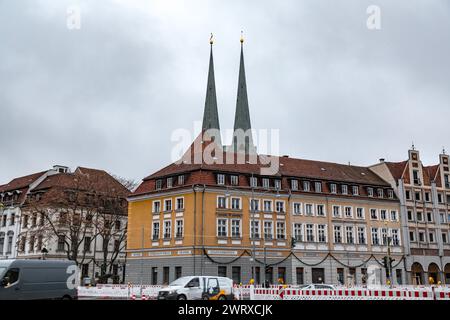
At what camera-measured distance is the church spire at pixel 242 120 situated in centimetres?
9319

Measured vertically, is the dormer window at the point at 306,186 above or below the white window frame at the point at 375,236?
above

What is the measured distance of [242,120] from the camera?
9744 cm

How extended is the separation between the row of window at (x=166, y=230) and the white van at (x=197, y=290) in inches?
1146

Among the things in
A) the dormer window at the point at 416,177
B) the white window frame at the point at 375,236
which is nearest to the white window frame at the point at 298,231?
the white window frame at the point at 375,236

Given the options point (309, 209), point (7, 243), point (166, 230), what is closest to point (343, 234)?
point (309, 209)

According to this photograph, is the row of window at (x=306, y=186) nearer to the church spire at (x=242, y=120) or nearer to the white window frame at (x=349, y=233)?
the white window frame at (x=349, y=233)

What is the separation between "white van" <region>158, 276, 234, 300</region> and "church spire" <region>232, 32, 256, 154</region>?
62355 millimetres

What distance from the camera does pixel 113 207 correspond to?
212 ft

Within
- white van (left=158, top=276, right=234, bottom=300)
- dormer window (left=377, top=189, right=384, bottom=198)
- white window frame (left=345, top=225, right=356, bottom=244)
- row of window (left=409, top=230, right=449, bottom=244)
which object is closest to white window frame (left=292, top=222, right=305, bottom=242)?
white window frame (left=345, top=225, right=356, bottom=244)

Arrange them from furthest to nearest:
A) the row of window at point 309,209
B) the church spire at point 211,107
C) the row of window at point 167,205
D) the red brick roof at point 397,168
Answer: the church spire at point 211,107 < the red brick roof at point 397,168 < the row of window at point 309,209 < the row of window at point 167,205

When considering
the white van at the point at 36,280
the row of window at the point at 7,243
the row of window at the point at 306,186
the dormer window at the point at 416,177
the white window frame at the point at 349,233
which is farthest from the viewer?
the row of window at the point at 7,243
